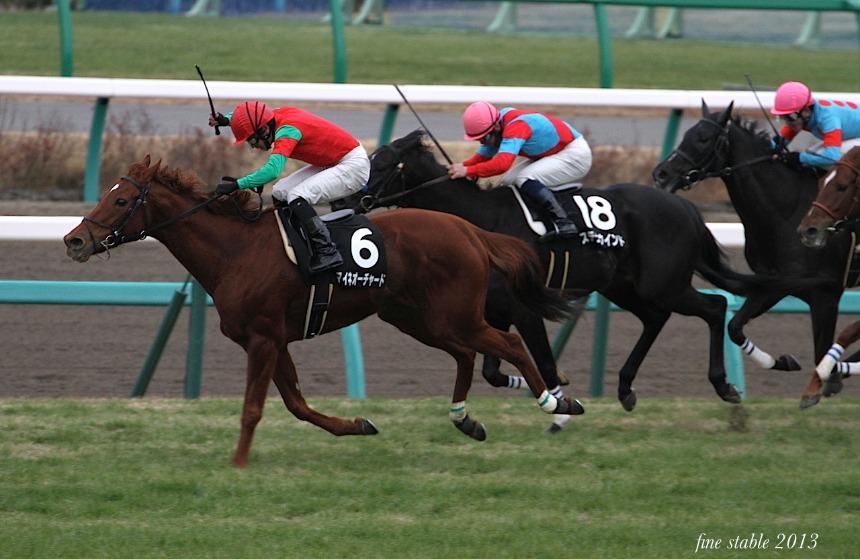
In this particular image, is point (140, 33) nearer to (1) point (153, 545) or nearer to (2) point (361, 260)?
(2) point (361, 260)

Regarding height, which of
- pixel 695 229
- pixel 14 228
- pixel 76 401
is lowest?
pixel 76 401

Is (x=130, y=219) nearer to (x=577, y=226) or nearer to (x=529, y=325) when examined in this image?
(x=529, y=325)

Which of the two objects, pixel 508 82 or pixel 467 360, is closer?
pixel 467 360

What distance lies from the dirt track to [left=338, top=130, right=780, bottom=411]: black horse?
28.6 inches

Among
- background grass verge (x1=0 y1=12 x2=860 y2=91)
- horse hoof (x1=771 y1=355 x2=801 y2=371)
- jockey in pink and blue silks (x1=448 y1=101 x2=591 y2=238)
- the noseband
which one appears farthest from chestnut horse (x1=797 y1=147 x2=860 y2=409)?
background grass verge (x1=0 y1=12 x2=860 y2=91)

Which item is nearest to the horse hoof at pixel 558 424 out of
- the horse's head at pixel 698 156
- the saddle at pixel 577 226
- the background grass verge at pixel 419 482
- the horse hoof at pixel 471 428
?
the background grass verge at pixel 419 482

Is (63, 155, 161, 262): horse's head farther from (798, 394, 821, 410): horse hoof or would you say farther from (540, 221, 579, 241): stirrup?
(798, 394, 821, 410): horse hoof

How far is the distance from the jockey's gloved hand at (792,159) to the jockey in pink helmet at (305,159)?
249cm

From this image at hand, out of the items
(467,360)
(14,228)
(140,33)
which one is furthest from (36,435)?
(140,33)

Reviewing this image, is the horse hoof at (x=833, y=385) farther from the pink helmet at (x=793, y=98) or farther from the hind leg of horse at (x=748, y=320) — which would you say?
the pink helmet at (x=793, y=98)

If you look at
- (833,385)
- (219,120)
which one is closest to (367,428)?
(219,120)

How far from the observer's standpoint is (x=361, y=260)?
18.6 ft

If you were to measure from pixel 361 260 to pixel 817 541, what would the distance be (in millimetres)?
2215

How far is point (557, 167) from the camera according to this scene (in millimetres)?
6898
